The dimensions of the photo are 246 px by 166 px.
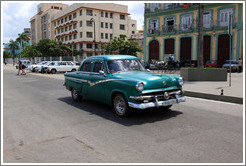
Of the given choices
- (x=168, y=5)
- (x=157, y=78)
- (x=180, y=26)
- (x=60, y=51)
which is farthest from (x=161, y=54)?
(x=157, y=78)

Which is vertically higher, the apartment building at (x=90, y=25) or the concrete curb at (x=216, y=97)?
the apartment building at (x=90, y=25)

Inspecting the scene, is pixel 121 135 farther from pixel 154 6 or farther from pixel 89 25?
pixel 89 25

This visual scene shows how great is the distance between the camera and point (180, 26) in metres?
34.3

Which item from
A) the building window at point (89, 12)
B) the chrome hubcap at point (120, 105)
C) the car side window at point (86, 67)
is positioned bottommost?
the chrome hubcap at point (120, 105)

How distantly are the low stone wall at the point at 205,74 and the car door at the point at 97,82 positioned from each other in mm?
8294

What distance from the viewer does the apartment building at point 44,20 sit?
269 ft

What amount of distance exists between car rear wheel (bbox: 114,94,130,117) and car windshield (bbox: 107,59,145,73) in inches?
36.5

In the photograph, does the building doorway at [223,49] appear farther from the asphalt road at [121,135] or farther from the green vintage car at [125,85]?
the green vintage car at [125,85]

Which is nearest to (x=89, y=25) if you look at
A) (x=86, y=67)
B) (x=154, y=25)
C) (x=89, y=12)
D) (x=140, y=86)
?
(x=89, y=12)

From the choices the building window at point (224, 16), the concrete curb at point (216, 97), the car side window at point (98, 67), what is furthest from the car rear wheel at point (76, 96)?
the building window at point (224, 16)

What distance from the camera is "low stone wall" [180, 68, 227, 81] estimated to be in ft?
45.3

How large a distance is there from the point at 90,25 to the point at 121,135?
6257cm

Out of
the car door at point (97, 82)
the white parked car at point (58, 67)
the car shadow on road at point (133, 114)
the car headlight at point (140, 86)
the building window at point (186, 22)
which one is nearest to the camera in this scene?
the car headlight at point (140, 86)

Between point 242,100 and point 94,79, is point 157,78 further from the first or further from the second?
point 242,100
